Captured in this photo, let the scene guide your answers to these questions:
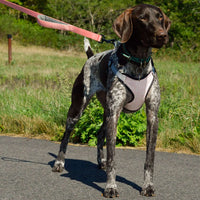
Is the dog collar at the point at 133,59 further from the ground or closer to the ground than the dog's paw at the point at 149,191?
further from the ground

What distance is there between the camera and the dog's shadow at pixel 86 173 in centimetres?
445

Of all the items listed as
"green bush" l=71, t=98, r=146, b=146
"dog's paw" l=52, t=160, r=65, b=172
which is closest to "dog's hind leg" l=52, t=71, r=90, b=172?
"dog's paw" l=52, t=160, r=65, b=172

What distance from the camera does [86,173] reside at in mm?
4871

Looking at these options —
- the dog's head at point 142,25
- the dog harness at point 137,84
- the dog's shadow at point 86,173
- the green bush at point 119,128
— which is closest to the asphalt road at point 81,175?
the dog's shadow at point 86,173

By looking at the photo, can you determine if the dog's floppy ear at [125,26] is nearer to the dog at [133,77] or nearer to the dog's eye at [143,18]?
the dog at [133,77]

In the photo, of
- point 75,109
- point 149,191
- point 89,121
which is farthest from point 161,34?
point 89,121

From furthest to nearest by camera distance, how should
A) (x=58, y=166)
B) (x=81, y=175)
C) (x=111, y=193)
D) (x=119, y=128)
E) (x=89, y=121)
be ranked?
(x=89, y=121) → (x=119, y=128) → (x=58, y=166) → (x=81, y=175) → (x=111, y=193)

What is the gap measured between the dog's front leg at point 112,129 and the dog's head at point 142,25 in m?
0.53

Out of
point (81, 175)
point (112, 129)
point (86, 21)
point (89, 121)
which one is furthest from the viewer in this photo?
point (86, 21)

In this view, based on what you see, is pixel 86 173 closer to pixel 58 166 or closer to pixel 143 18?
pixel 58 166

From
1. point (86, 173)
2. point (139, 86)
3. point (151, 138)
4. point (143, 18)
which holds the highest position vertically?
point (143, 18)

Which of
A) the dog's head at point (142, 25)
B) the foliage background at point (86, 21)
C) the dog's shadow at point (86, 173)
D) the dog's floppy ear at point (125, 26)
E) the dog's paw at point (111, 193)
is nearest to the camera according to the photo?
the dog's head at point (142, 25)

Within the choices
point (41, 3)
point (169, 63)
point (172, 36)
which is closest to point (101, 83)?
point (169, 63)

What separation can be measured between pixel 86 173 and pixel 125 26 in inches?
79.7
